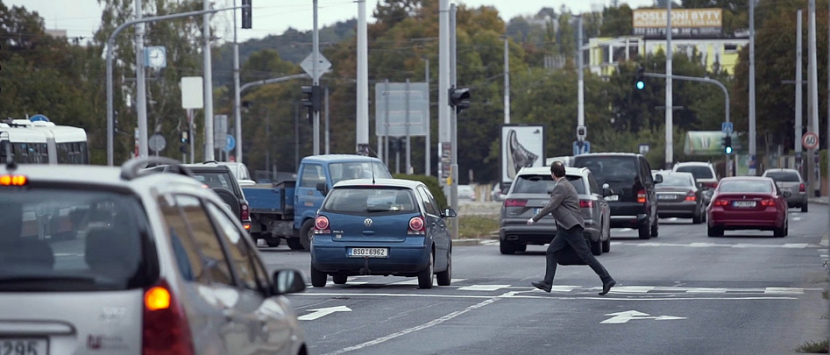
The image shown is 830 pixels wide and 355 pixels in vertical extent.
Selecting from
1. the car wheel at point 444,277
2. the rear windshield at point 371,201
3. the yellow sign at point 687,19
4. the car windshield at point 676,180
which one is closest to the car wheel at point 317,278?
the rear windshield at point 371,201

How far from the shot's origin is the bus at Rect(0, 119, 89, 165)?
33.8 metres

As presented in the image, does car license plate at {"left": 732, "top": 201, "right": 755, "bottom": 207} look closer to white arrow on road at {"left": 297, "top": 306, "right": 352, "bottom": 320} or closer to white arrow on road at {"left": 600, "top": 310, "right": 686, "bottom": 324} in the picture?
white arrow on road at {"left": 600, "top": 310, "right": 686, "bottom": 324}

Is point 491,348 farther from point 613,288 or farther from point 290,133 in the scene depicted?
point 290,133

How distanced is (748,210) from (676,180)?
770 cm

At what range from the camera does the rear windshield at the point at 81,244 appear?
5516 mm

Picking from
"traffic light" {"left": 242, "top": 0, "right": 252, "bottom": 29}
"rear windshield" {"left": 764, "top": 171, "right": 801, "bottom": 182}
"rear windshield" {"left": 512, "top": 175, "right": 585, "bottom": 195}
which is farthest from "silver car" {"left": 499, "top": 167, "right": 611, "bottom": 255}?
"rear windshield" {"left": 764, "top": 171, "right": 801, "bottom": 182}

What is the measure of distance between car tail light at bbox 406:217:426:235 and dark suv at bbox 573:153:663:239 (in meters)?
15.3

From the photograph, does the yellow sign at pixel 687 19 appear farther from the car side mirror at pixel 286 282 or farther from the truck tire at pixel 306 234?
the car side mirror at pixel 286 282

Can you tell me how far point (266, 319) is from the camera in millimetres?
Answer: 6715

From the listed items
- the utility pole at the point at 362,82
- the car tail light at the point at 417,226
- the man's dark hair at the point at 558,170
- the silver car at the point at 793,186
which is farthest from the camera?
the silver car at the point at 793,186

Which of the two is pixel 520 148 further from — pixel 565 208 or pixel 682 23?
pixel 682 23

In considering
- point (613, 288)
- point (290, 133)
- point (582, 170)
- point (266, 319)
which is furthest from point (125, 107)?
point (266, 319)

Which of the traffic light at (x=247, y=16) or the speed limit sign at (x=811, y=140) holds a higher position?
the traffic light at (x=247, y=16)

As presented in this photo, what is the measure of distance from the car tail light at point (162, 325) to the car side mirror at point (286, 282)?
150 centimetres
